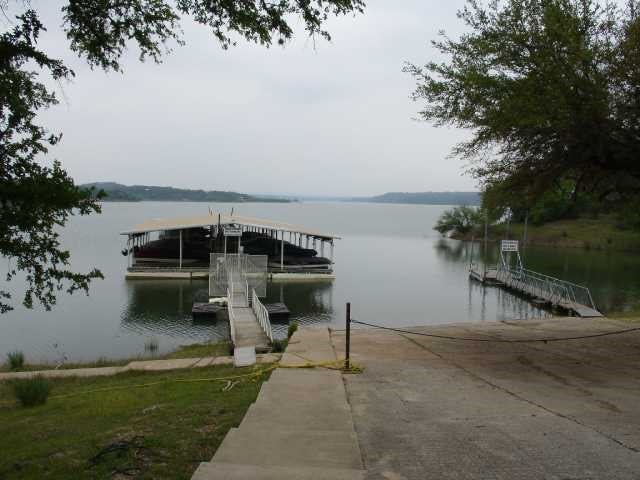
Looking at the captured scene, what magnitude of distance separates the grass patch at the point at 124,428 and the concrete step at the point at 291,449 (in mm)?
282

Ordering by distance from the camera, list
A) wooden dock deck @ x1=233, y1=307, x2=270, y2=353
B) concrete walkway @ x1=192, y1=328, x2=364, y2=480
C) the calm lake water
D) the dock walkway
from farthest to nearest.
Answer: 1. the calm lake water
2. the dock walkway
3. wooden dock deck @ x1=233, y1=307, x2=270, y2=353
4. concrete walkway @ x1=192, y1=328, x2=364, y2=480

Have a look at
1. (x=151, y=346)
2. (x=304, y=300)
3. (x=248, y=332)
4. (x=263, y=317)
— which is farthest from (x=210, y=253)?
(x=248, y=332)

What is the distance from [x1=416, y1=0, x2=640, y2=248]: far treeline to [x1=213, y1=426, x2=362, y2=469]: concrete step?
22.7ft

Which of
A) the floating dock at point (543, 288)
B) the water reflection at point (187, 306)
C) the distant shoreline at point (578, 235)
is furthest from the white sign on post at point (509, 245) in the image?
the distant shoreline at point (578, 235)

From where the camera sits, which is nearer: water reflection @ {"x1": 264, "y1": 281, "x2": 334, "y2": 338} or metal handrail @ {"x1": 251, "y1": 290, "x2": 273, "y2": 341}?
metal handrail @ {"x1": 251, "y1": 290, "x2": 273, "y2": 341}

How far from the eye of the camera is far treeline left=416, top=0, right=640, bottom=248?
10188mm

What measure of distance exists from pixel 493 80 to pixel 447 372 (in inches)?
217

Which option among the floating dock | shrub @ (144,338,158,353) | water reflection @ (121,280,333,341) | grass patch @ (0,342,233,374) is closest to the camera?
grass patch @ (0,342,233,374)

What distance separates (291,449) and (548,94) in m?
7.88

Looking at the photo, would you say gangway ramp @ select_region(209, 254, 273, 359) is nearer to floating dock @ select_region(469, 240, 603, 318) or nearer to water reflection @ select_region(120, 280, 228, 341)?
water reflection @ select_region(120, 280, 228, 341)

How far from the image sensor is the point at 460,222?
9069 centimetres

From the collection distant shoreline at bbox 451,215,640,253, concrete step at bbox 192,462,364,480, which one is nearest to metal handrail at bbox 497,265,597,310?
concrete step at bbox 192,462,364,480

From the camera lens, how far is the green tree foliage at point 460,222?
88.9 meters

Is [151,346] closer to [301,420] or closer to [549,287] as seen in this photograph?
[301,420]
